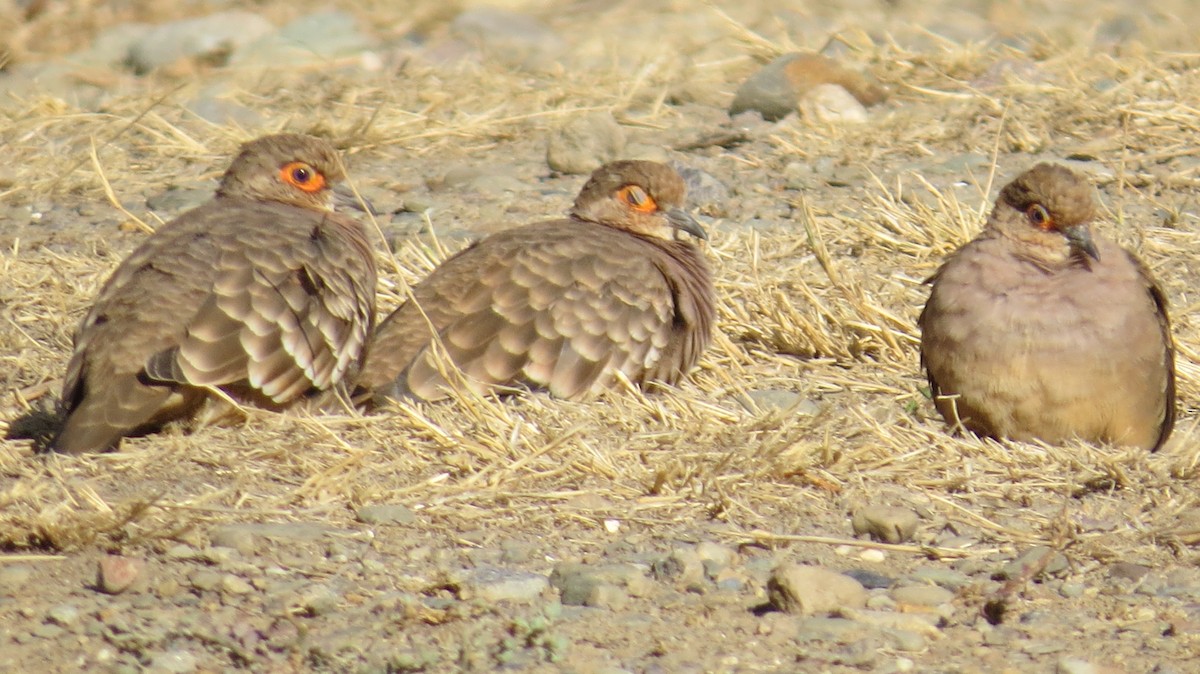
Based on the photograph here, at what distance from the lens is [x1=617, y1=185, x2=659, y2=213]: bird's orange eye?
6129 millimetres

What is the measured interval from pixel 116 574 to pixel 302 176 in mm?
2588

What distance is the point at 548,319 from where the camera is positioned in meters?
5.41

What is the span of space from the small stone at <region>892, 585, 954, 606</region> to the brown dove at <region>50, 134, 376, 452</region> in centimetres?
217

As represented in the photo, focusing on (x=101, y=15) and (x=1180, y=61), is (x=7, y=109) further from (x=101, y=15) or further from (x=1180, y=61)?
(x=1180, y=61)

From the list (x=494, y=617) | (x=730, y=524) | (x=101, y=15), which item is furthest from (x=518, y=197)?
(x=101, y=15)

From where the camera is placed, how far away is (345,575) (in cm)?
376

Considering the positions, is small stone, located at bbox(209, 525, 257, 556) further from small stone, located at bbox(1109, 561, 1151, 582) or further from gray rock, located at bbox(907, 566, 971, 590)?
small stone, located at bbox(1109, 561, 1151, 582)

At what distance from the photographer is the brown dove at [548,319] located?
5312 mm

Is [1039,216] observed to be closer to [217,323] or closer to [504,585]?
[504,585]

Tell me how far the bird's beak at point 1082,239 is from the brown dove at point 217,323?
2241mm

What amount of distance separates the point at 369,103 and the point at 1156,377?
18.1ft

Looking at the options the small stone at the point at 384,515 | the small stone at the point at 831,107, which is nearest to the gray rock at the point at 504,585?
the small stone at the point at 384,515

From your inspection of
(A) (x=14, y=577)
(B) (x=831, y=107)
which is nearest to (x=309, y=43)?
(B) (x=831, y=107)

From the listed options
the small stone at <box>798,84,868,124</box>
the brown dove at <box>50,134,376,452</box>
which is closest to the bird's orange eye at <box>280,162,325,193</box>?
the brown dove at <box>50,134,376,452</box>
